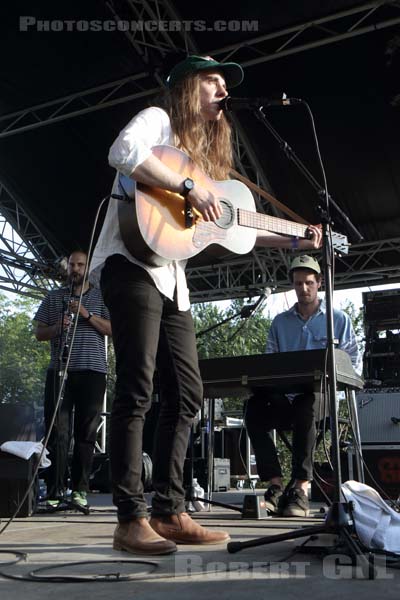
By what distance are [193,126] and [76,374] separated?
2518 millimetres

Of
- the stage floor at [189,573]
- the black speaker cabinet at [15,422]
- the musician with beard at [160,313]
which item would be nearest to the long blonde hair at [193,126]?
the musician with beard at [160,313]

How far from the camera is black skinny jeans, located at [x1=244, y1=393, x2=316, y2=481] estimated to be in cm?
418

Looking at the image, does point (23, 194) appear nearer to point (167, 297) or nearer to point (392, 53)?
point (392, 53)

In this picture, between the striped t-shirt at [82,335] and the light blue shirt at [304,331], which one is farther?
the striped t-shirt at [82,335]

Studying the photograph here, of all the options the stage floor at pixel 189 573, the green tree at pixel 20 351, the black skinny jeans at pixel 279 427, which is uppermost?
the green tree at pixel 20 351

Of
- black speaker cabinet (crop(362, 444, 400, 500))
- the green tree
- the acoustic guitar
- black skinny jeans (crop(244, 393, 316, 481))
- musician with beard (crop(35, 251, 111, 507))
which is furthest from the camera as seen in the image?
the green tree

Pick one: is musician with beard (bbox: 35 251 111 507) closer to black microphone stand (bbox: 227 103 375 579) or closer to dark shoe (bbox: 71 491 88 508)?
dark shoe (bbox: 71 491 88 508)

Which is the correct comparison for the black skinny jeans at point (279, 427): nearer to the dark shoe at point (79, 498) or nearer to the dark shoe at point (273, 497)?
the dark shoe at point (273, 497)

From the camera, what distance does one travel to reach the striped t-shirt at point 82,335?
4.55 m

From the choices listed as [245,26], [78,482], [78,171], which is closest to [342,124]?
[245,26]

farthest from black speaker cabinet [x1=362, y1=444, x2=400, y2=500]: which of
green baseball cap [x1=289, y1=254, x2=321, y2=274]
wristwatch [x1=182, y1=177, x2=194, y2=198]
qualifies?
wristwatch [x1=182, y1=177, x2=194, y2=198]

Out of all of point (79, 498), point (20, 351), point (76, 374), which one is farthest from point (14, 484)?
point (20, 351)

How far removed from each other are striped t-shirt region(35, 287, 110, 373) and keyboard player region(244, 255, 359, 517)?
1.18m

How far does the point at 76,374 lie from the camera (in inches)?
180
